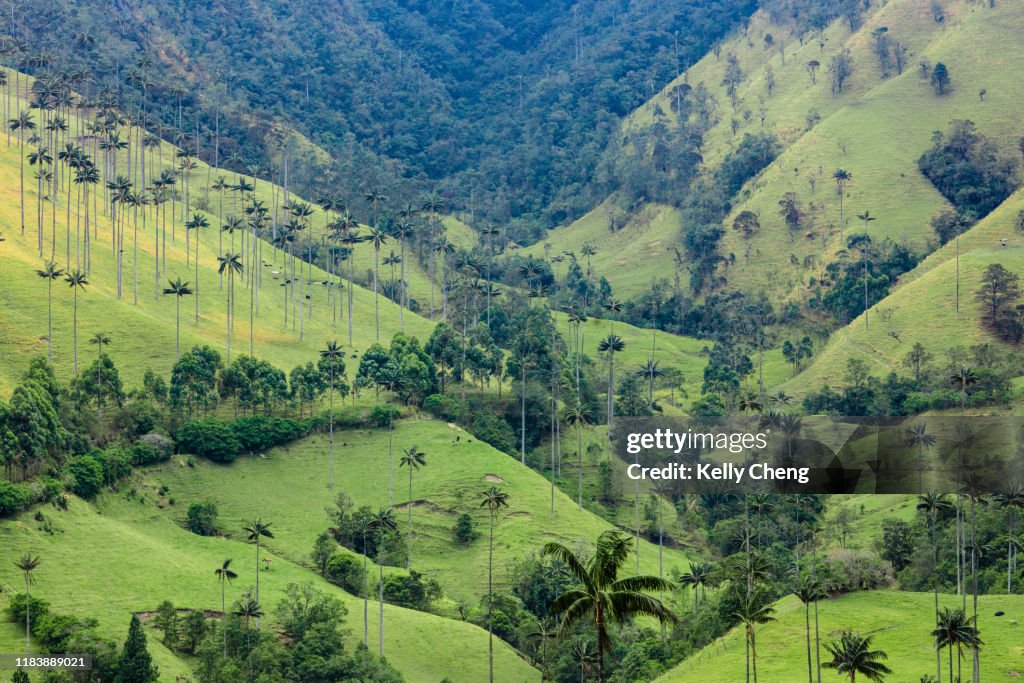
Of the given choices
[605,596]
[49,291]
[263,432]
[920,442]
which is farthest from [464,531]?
[605,596]

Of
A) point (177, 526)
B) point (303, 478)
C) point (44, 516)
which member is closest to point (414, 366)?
point (303, 478)

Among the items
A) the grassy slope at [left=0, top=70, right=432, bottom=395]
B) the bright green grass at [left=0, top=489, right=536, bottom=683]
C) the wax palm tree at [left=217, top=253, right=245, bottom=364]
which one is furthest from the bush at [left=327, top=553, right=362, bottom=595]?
the wax palm tree at [left=217, top=253, right=245, bottom=364]

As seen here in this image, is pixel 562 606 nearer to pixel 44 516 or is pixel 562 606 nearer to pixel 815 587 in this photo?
pixel 815 587

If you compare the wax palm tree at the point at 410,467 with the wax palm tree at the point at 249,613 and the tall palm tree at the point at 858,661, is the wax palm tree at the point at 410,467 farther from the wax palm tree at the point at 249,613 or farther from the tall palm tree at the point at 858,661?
the tall palm tree at the point at 858,661

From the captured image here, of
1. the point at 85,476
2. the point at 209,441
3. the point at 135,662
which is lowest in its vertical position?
the point at 135,662

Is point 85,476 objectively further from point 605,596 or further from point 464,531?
point 605,596

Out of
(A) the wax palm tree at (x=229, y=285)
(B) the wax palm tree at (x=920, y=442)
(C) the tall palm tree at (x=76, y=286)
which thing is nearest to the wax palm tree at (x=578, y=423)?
(B) the wax palm tree at (x=920, y=442)
